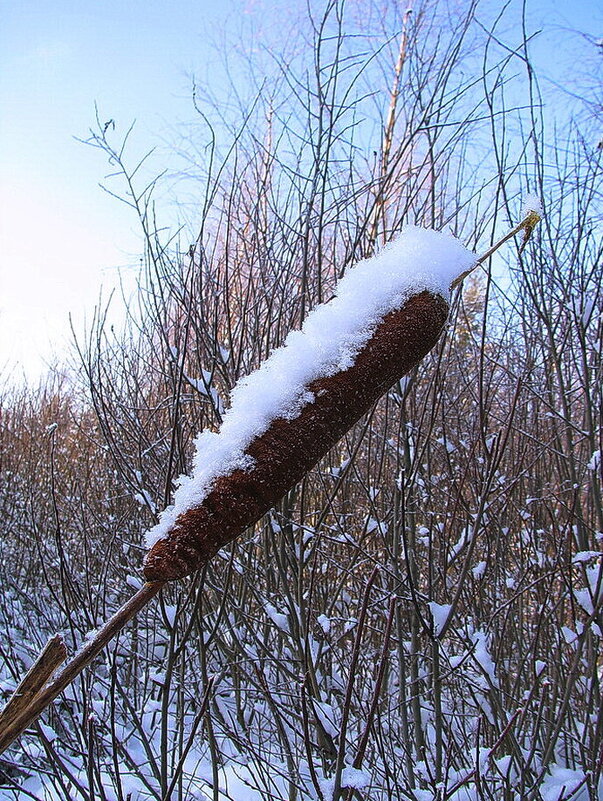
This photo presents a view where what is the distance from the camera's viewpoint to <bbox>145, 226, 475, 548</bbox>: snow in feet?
1.82

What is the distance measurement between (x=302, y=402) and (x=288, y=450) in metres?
0.05

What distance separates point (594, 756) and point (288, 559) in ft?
4.35

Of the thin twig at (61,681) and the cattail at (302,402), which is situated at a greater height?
the cattail at (302,402)

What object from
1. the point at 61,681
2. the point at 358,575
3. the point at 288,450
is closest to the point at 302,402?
the point at 288,450

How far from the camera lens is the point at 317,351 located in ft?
1.96

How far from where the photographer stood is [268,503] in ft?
1.79

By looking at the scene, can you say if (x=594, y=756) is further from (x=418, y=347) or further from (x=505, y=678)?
(x=418, y=347)

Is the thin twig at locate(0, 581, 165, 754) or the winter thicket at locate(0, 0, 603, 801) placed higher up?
the winter thicket at locate(0, 0, 603, 801)

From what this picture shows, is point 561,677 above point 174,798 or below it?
above

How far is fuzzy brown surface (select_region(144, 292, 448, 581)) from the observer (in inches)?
20.8

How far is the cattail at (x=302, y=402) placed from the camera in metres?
0.53

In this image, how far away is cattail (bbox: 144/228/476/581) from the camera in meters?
0.53

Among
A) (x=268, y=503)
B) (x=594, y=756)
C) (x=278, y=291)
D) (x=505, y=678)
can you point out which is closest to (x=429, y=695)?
(x=505, y=678)

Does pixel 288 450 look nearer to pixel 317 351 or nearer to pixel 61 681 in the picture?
pixel 317 351
